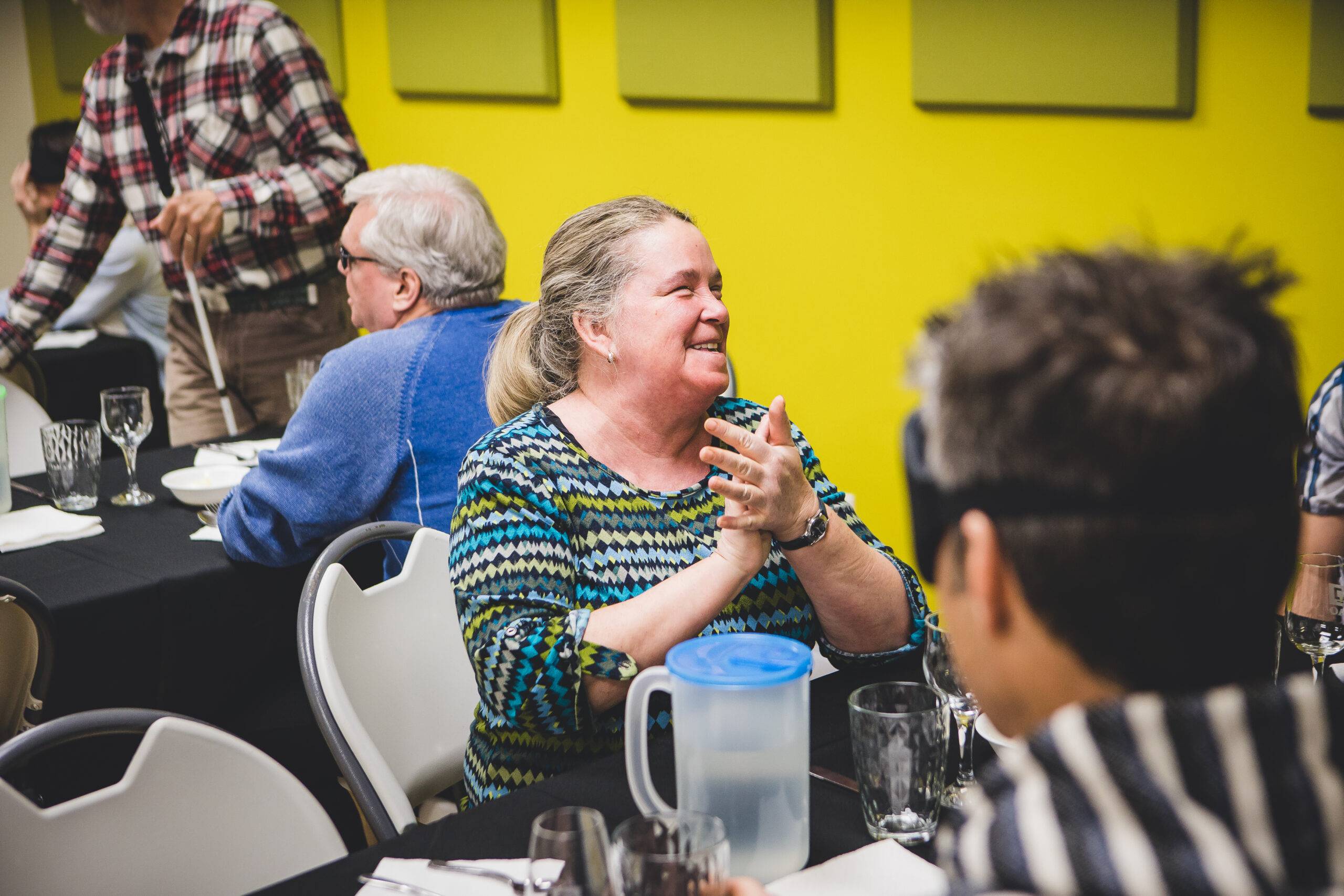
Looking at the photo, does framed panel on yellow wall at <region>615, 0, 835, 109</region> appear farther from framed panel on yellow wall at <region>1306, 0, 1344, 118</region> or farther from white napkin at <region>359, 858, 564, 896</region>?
white napkin at <region>359, 858, 564, 896</region>

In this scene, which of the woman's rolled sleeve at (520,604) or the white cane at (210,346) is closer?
the woman's rolled sleeve at (520,604)

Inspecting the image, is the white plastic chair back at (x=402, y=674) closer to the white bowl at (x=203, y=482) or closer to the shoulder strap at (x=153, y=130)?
the white bowl at (x=203, y=482)

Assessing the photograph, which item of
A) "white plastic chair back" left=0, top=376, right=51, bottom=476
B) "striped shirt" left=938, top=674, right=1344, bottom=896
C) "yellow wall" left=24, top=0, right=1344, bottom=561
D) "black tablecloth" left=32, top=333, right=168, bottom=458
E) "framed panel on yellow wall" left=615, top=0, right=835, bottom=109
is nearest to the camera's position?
"striped shirt" left=938, top=674, right=1344, bottom=896

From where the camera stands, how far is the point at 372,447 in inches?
84.1

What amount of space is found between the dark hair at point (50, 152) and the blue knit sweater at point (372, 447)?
3412mm

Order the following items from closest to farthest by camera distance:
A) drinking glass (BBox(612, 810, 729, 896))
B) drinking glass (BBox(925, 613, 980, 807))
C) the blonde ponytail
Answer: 1. drinking glass (BBox(612, 810, 729, 896))
2. drinking glass (BBox(925, 613, 980, 807))
3. the blonde ponytail

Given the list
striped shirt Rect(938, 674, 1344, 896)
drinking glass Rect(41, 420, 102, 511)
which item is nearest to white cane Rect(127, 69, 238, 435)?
drinking glass Rect(41, 420, 102, 511)

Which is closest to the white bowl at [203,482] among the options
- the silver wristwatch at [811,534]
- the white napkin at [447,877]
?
the silver wristwatch at [811,534]

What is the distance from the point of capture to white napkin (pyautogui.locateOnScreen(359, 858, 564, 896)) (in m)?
0.99

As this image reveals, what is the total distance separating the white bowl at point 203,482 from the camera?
2.54m

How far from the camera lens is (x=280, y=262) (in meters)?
3.40

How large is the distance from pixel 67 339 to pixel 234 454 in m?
2.56

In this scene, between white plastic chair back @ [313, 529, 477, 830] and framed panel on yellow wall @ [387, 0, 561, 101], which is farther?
framed panel on yellow wall @ [387, 0, 561, 101]

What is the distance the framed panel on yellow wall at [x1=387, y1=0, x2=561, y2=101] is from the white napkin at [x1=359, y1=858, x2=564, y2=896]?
347 centimetres
